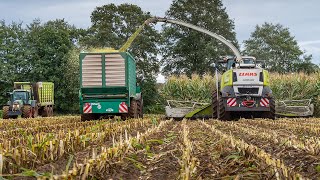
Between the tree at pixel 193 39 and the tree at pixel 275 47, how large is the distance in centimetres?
1561

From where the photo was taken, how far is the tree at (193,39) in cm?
4822

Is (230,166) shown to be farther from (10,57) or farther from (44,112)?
(10,57)

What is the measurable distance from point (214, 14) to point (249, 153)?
46.5 metres

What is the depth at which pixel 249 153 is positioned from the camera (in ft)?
17.3

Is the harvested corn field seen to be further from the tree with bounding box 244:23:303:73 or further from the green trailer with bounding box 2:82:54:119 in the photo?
the tree with bounding box 244:23:303:73

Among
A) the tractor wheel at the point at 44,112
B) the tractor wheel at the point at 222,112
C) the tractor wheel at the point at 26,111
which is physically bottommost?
the tractor wheel at the point at 44,112

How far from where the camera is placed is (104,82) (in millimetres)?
16297

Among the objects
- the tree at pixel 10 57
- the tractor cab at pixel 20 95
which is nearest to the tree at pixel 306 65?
the tree at pixel 10 57

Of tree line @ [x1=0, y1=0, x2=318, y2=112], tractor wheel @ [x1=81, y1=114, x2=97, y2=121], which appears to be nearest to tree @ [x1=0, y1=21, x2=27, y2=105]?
tree line @ [x1=0, y1=0, x2=318, y2=112]

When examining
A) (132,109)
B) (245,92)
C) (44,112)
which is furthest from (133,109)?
(44,112)

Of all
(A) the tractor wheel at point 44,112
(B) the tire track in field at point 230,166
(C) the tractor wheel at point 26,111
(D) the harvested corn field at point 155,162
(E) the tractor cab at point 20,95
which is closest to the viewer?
(D) the harvested corn field at point 155,162

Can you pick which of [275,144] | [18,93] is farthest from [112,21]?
[275,144]

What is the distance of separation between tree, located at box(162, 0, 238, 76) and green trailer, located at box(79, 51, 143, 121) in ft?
103

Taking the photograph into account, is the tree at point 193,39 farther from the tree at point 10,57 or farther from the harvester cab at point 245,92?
the harvester cab at point 245,92
